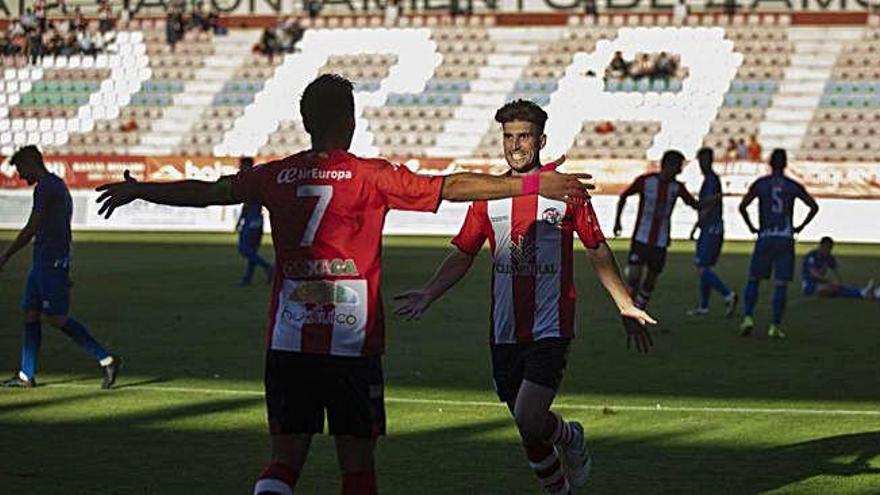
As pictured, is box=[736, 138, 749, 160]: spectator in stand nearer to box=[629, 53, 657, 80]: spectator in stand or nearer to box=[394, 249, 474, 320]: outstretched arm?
box=[629, 53, 657, 80]: spectator in stand

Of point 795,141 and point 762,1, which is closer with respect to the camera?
point 795,141

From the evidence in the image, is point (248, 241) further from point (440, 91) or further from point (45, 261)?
point (440, 91)

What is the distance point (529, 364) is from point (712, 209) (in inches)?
526

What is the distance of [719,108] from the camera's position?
5256cm

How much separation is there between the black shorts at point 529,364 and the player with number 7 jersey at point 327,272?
1991 mm

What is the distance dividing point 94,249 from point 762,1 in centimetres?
2773

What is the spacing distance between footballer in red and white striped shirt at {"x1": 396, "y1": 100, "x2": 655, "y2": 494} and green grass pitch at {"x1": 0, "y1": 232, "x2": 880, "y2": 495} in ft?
3.41

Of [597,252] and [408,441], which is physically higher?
[597,252]

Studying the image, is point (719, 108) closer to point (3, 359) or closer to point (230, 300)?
point (230, 300)

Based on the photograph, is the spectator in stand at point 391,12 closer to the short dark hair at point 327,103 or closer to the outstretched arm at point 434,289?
the outstretched arm at point 434,289

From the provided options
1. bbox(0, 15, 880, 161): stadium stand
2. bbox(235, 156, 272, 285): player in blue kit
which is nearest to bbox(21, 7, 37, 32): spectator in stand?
bbox(0, 15, 880, 161): stadium stand

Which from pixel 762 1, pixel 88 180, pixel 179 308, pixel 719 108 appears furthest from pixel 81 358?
pixel 762 1

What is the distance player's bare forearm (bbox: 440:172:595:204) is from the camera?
20.9 feet

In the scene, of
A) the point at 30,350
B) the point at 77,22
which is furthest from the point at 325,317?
the point at 77,22
